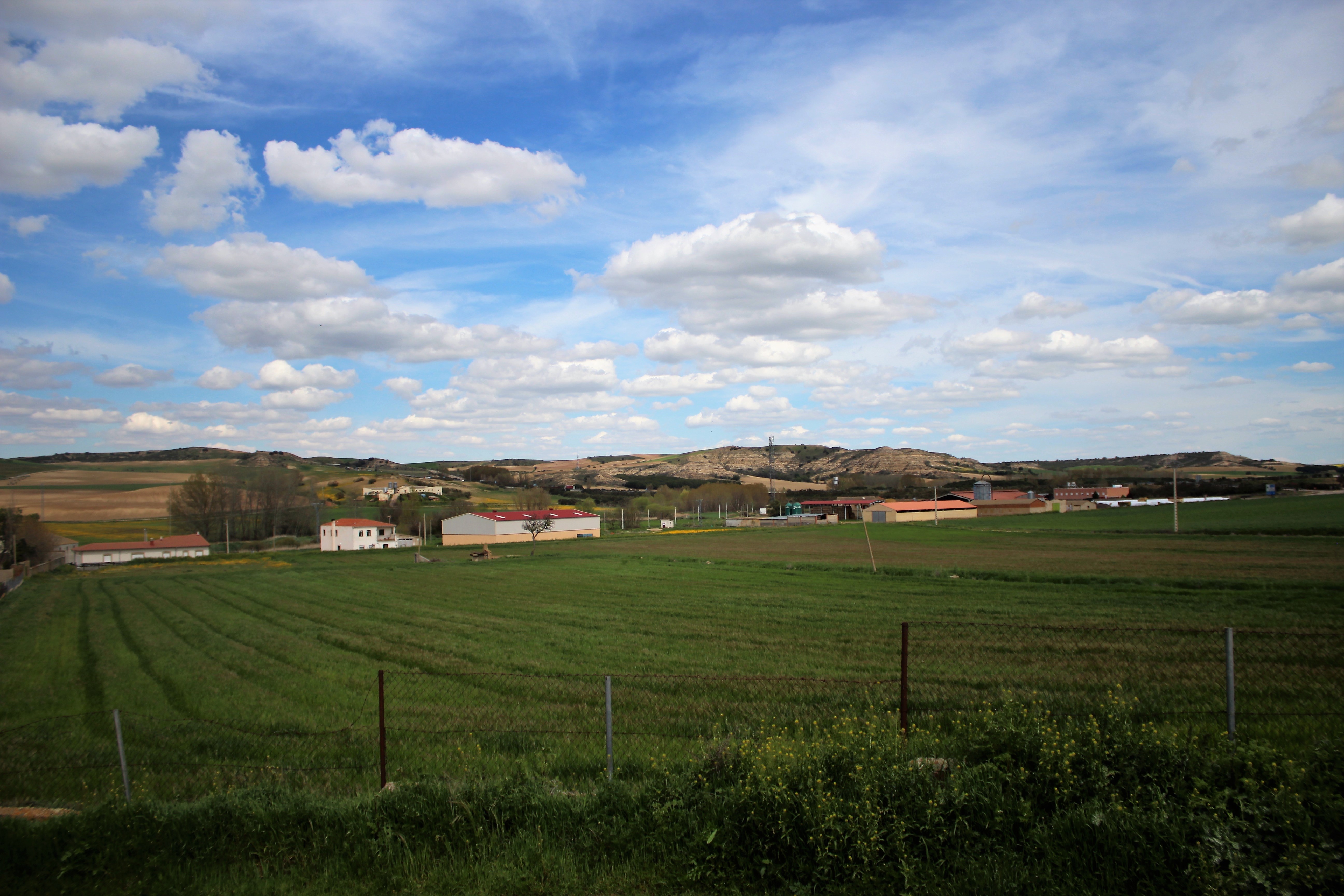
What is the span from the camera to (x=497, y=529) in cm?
9269

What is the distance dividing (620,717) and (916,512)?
376 feet

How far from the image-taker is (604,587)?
34.9 m

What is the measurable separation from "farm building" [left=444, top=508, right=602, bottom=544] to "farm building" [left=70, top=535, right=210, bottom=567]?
2706 centimetres

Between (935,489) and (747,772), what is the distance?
95157mm

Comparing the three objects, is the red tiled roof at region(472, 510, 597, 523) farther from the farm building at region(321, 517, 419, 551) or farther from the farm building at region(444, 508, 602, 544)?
the farm building at region(321, 517, 419, 551)

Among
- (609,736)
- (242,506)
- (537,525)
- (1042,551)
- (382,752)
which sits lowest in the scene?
(537,525)

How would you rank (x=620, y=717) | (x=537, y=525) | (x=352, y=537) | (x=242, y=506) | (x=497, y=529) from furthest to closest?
(x=242, y=506) < (x=497, y=529) < (x=537, y=525) < (x=352, y=537) < (x=620, y=717)

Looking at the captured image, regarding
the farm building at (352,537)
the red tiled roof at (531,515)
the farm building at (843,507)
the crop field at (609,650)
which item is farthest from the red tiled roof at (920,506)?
the crop field at (609,650)

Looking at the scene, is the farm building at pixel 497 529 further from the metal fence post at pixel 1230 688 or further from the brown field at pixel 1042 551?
the metal fence post at pixel 1230 688

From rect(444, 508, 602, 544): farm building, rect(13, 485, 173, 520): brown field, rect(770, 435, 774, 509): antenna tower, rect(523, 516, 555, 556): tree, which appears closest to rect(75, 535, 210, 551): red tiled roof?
rect(13, 485, 173, 520): brown field

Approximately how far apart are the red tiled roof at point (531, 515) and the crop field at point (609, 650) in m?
50.8

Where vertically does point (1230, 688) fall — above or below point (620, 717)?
above

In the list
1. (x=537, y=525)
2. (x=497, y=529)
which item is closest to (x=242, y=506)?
(x=497, y=529)

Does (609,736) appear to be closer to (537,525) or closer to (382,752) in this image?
(382,752)
